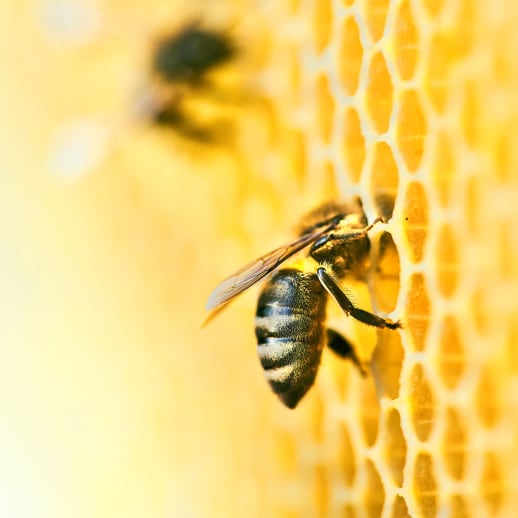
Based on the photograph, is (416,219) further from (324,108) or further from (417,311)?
(324,108)

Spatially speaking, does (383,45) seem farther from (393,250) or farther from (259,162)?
(259,162)

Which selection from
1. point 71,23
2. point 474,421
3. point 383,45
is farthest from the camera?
point 71,23

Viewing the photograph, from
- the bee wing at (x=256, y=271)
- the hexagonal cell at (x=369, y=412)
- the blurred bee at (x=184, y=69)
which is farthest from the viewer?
the blurred bee at (x=184, y=69)

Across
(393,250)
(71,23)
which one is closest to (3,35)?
(71,23)

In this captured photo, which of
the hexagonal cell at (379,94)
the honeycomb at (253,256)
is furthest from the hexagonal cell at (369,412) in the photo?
the hexagonal cell at (379,94)

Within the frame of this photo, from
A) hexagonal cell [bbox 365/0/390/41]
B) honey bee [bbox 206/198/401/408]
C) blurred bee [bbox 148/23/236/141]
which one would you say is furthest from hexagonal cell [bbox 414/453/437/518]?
blurred bee [bbox 148/23/236/141]

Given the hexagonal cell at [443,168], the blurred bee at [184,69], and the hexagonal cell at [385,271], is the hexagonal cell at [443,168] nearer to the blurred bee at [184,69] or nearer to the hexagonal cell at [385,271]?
the hexagonal cell at [385,271]

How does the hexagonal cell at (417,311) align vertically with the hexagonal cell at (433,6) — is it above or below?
below
